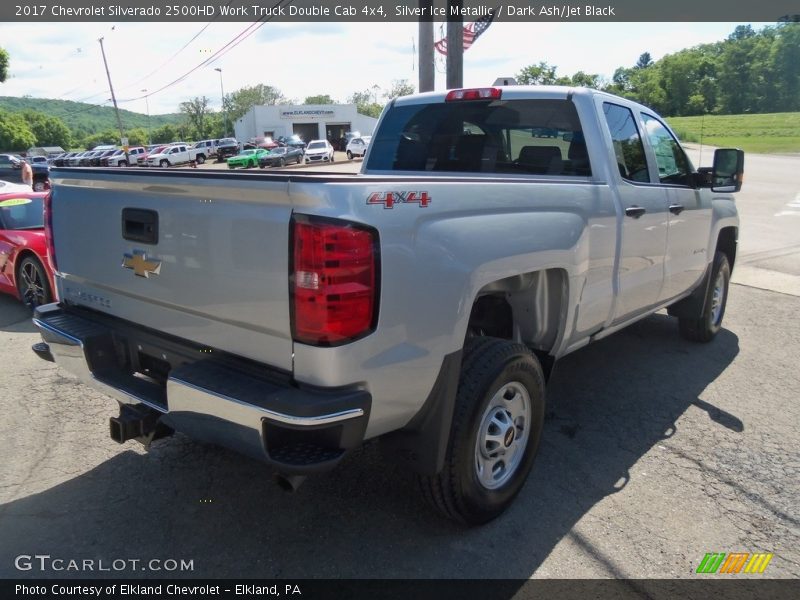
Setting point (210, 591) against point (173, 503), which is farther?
point (173, 503)

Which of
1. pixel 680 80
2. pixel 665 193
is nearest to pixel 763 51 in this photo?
pixel 680 80

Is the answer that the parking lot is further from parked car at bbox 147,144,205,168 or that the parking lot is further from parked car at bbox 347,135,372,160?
parked car at bbox 147,144,205,168

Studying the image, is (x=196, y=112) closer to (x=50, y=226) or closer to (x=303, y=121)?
(x=303, y=121)

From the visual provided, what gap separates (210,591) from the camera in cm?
254

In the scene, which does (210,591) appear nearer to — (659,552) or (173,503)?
(173,503)

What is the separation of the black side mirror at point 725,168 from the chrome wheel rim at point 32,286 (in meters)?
6.85

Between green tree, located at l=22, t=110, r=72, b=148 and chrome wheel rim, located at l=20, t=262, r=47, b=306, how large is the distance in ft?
400

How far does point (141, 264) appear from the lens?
2766 millimetres

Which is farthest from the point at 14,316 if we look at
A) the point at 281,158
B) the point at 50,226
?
the point at 281,158

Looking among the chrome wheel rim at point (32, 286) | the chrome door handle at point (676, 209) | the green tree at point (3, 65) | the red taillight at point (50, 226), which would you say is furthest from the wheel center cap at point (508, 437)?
the green tree at point (3, 65)

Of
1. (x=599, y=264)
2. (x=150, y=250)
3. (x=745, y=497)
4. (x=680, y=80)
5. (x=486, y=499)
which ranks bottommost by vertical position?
(x=745, y=497)

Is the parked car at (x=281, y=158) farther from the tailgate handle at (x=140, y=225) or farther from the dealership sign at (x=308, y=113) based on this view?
the tailgate handle at (x=140, y=225)

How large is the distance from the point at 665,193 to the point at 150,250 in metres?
3.47

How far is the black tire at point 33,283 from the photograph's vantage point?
22.4ft
